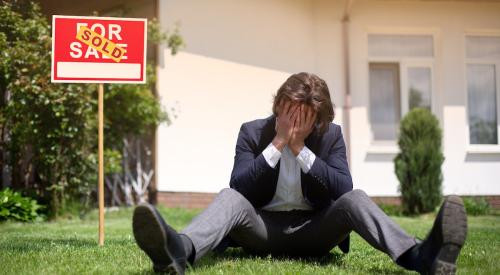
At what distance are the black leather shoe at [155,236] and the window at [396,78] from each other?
33.1ft

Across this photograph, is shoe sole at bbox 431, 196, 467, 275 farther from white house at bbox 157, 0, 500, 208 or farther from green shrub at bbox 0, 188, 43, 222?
white house at bbox 157, 0, 500, 208

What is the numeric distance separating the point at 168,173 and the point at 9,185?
255cm

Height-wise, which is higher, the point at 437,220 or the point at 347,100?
the point at 347,100

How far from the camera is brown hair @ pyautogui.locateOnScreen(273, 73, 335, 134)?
3961 millimetres

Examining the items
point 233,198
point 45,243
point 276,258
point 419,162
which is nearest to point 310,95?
point 233,198

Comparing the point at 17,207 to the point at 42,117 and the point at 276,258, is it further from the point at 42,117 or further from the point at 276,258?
the point at 276,258

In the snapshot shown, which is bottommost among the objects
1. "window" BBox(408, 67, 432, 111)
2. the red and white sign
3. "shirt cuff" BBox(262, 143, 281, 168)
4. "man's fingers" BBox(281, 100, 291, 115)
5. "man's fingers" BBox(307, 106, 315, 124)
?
"shirt cuff" BBox(262, 143, 281, 168)

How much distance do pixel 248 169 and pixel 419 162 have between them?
8.00 m

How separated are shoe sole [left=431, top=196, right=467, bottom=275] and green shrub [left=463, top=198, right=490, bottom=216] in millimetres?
9124

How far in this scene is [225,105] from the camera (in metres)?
12.1

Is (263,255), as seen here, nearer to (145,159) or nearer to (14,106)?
(14,106)

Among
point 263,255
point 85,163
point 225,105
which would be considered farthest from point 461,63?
point 263,255

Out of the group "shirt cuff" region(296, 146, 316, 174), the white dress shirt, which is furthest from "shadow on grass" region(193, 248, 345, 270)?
"shirt cuff" region(296, 146, 316, 174)

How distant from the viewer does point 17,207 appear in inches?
384
